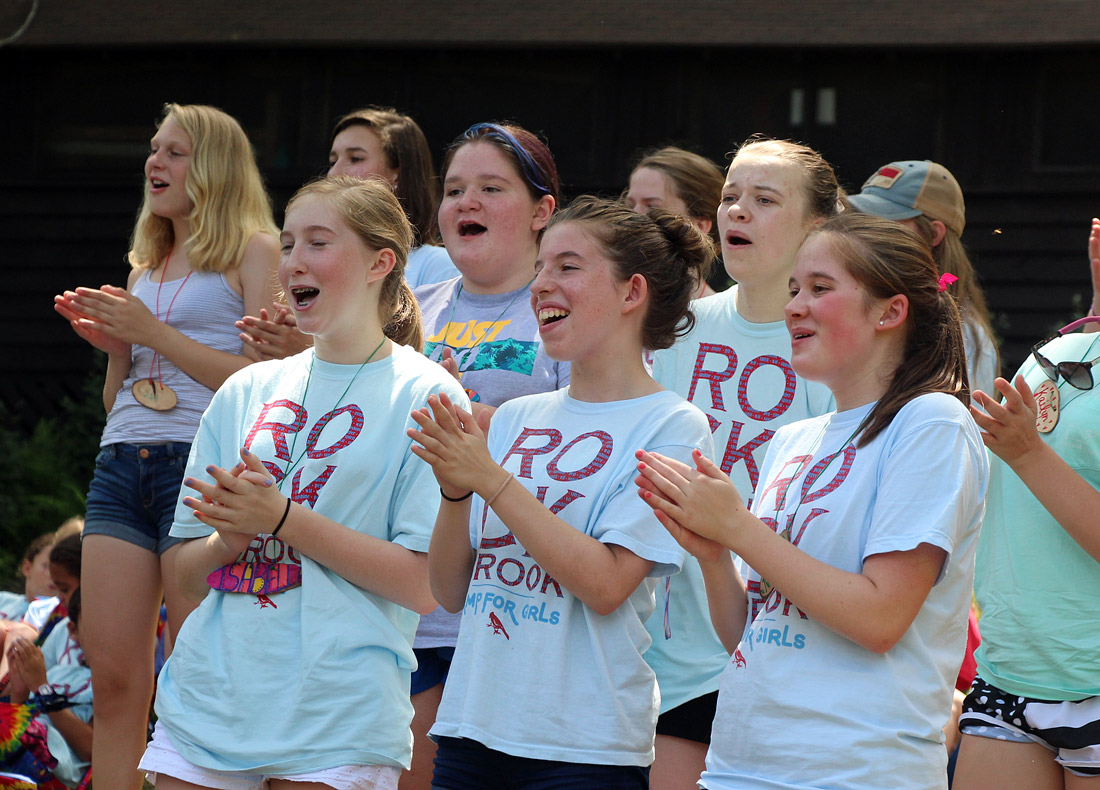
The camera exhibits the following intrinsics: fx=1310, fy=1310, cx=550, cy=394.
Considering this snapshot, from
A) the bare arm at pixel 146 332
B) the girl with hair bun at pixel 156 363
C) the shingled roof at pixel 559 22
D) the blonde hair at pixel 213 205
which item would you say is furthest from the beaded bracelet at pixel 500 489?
the shingled roof at pixel 559 22

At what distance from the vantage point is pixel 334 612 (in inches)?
107

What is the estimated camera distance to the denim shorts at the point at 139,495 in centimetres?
385

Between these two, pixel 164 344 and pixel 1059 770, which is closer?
pixel 1059 770

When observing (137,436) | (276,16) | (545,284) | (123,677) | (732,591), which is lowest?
(123,677)

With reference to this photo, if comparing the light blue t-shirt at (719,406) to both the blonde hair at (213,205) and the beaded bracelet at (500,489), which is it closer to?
the beaded bracelet at (500,489)

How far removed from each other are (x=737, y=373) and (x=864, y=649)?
1072 mm

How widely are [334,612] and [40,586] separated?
180 inches

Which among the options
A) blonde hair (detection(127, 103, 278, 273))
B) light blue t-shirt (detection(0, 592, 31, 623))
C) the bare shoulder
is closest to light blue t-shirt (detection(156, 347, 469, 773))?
the bare shoulder

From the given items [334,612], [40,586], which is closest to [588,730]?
[334,612]

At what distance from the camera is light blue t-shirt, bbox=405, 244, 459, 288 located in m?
4.23

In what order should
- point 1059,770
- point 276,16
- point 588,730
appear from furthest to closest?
point 276,16 → point 1059,770 → point 588,730

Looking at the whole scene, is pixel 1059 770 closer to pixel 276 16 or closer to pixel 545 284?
pixel 545 284

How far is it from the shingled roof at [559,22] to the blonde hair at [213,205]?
5444 millimetres

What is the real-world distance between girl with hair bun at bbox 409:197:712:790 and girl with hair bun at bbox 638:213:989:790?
209mm
